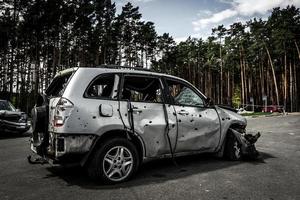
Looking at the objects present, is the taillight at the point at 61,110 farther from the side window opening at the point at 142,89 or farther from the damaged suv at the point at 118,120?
the side window opening at the point at 142,89

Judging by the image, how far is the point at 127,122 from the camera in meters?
5.07

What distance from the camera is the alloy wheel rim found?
4.87 m

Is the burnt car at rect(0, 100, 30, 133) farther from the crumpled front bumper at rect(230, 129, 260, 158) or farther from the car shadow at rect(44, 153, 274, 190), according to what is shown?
the crumpled front bumper at rect(230, 129, 260, 158)

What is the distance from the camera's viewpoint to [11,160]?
283 inches

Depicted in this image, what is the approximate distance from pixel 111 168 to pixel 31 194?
125 cm

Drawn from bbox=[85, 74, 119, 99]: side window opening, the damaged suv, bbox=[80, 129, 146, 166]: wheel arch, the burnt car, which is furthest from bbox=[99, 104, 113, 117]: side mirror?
the burnt car

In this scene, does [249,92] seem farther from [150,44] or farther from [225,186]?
[225,186]

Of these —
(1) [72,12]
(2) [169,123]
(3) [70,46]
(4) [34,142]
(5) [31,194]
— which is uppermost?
(1) [72,12]

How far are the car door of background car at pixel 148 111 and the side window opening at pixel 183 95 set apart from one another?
318 mm

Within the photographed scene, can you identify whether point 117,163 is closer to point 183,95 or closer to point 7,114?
point 183,95

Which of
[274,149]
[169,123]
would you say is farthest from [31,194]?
[274,149]

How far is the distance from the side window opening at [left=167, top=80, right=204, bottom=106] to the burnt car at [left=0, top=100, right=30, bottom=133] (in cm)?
972

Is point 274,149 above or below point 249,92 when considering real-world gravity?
below

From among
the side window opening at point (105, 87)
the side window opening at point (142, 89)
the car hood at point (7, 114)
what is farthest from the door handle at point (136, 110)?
the car hood at point (7, 114)
